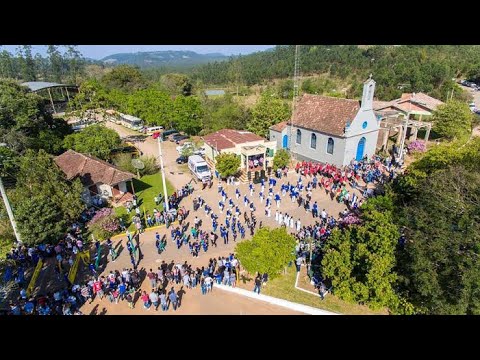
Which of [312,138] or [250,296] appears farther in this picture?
[312,138]

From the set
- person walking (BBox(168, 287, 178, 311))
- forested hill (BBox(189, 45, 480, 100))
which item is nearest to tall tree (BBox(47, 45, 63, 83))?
forested hill (BBox(189, 45, 480, 100))

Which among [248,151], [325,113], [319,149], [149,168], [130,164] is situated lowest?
[149,168]

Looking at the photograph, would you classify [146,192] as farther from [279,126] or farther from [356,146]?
[356,146]

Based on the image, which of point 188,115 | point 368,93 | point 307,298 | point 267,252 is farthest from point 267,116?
point 307,298

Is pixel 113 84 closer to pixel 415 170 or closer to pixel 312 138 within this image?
pixel 312 138

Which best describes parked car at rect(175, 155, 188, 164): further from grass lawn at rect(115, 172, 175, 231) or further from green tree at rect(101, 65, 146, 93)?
green tree at rect(101, 65, 146, 93)
